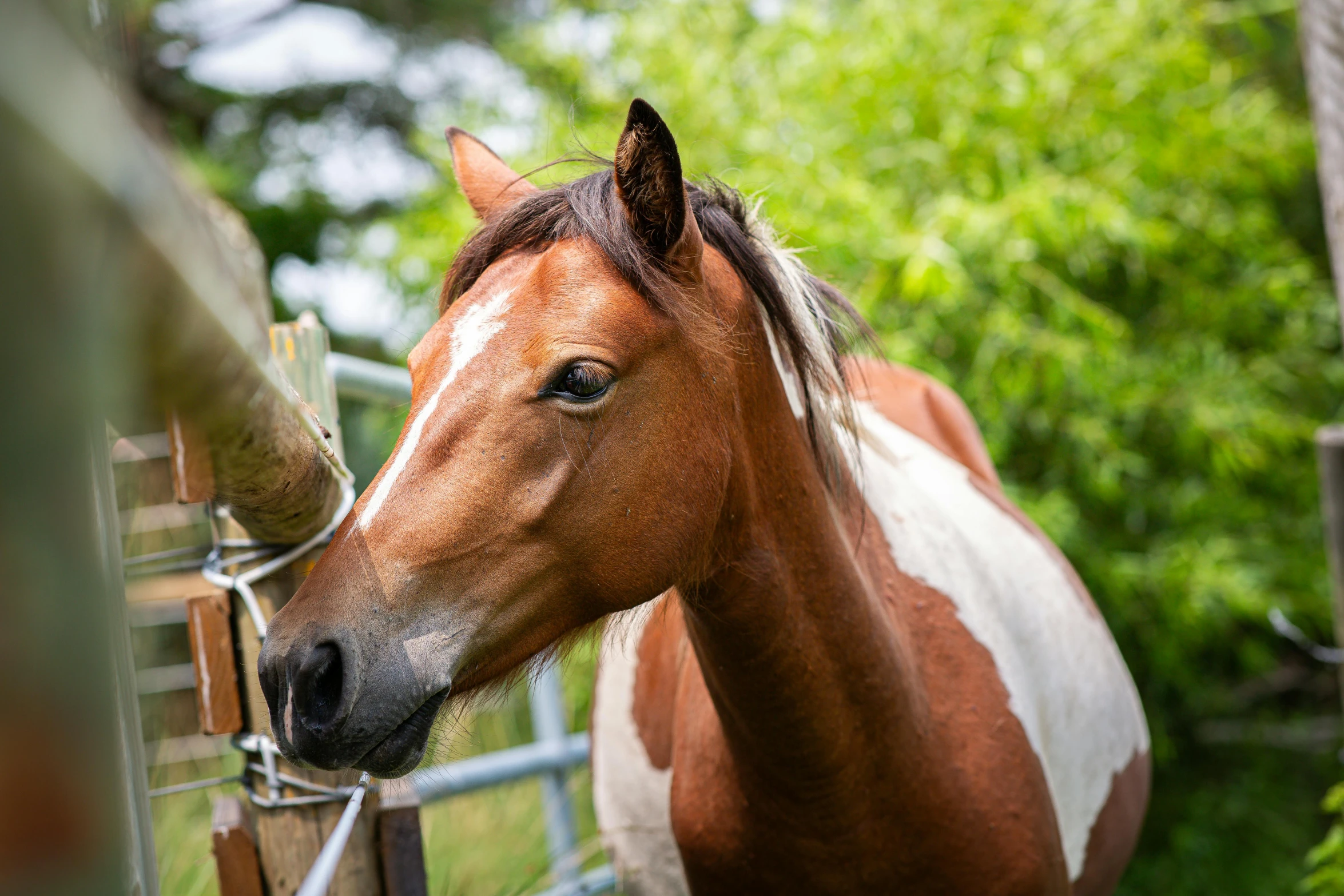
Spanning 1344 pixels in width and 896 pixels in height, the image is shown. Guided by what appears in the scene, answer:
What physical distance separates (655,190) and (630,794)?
146cm

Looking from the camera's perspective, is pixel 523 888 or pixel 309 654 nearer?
pixel 309 654

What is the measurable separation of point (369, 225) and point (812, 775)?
810 centimetres

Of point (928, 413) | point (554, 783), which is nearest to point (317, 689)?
point (554, 783)

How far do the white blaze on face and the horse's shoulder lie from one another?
5.38 ft

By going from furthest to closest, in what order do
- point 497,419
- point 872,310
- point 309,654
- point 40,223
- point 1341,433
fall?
point 872,310 < point 1341,433 < point 497,419 < point 309,654 < point 40,223

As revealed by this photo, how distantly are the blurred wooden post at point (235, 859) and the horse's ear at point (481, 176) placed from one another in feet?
3.27

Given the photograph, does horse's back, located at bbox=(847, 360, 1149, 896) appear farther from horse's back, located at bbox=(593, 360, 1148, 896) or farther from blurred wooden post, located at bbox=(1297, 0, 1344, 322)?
blurred wooden post, located at bbox=(1297, 0, 1344, 322)

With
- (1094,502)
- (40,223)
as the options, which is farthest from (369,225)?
(40,223)

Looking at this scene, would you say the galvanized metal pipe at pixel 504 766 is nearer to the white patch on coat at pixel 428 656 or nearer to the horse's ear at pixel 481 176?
the white patch on coat at pixel 428 656

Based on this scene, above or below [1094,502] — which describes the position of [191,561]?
above

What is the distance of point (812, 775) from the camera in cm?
155

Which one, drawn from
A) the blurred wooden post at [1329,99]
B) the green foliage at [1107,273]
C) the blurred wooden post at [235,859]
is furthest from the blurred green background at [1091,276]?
the blurred wooden post at [235,859]

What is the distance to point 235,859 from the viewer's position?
1341 millimetres

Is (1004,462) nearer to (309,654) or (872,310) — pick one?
(872,310)
